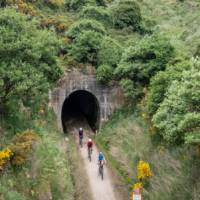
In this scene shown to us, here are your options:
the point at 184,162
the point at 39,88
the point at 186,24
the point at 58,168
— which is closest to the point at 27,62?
the point at 39,88

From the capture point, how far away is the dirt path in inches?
899

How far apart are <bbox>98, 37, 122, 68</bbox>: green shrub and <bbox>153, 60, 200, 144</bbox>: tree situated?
1312 cm

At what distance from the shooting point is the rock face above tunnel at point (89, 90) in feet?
107

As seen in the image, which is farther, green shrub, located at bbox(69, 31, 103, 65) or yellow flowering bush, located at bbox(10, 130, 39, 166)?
green shrub, located at bbox(69, 31, 103, 65)

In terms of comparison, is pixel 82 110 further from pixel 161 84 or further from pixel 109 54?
pixel 161 84

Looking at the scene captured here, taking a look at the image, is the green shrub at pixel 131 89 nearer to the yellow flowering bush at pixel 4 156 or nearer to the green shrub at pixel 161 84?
the green shrub at pixel 161 84

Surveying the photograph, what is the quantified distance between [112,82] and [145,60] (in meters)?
4.48

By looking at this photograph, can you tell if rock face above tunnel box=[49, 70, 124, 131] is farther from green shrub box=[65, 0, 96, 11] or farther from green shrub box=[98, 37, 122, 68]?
green shrub box=[65, 0, 96, 11]

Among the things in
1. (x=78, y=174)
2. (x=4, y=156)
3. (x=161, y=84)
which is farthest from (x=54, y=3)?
(x=4, y=156)

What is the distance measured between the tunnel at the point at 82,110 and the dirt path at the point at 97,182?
7577mm

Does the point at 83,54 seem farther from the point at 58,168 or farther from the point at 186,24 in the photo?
the point at 186,24

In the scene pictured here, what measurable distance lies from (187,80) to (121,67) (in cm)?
1209

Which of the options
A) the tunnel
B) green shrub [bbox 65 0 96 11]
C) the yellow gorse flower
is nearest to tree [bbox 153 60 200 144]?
the yellow gorse flower

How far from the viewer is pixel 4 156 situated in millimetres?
18344
